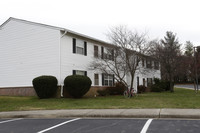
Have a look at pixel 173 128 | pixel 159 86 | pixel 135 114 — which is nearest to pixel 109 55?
pixel 135 114

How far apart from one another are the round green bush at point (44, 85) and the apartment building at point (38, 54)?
0.85m

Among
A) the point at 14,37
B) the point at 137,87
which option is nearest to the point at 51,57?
the point at 14,37

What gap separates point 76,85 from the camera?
1764 cm

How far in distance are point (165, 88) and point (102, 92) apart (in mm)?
15774

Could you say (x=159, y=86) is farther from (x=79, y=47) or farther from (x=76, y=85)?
(x=76, y=85)

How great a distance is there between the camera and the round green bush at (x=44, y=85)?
1734 cm

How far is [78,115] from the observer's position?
10453 millimetres

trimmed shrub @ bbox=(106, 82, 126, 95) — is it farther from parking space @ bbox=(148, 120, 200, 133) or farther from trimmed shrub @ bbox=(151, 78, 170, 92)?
parking space @ bbox=(148, 120, 200, 133)

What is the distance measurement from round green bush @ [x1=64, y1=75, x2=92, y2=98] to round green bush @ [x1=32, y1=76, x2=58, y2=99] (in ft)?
3.25

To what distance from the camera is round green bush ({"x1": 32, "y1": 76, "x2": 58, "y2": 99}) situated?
56.9 ft

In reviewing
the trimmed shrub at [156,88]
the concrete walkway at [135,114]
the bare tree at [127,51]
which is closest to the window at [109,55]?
the bare tree at [127,51]

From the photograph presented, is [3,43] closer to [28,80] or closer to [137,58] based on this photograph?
[28,80]

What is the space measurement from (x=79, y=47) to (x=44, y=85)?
17.4ft

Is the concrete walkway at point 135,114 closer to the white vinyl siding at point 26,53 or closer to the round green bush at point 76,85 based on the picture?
the round green bush at point 76,85
